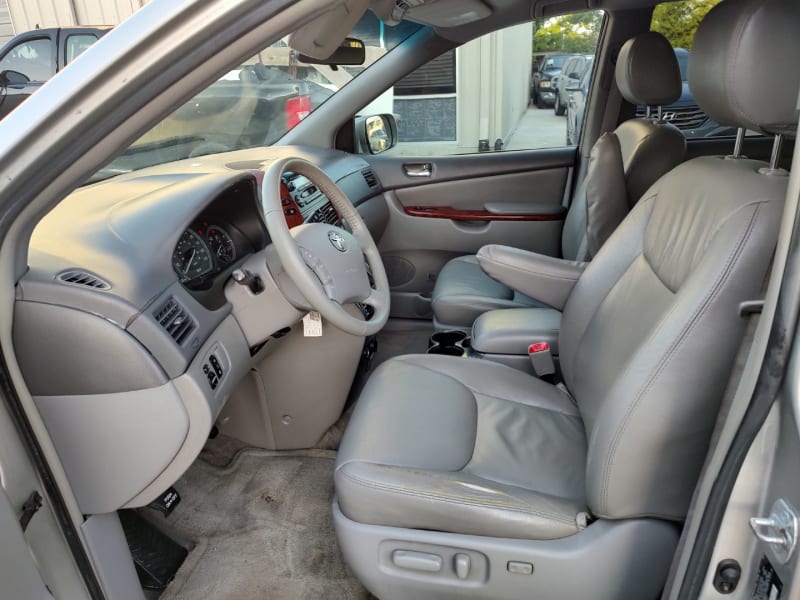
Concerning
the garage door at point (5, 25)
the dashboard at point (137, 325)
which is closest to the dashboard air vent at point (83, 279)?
the dashboard at point (137, 325)

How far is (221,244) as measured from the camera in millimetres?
1668

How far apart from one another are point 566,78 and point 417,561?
266 centimetres

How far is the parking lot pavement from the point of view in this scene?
3.09m

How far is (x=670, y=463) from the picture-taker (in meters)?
1.05

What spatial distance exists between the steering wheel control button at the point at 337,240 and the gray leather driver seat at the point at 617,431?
370 mm

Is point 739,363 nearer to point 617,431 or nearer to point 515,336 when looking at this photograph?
point 617,431

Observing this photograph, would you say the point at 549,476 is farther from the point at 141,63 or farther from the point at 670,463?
the point at 141,63

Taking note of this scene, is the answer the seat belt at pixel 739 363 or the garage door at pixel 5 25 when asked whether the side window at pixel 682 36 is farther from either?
the garage door at pixel 5 25

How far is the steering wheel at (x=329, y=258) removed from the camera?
1.39 m

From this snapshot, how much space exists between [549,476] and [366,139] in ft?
7.12

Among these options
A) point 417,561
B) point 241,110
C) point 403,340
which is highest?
point 241,110

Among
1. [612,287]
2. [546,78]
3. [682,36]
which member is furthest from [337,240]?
[546,78]

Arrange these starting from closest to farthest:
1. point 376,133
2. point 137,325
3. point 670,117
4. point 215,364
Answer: point 137,325 → point 215,364 → point 670,117 → point 376,133

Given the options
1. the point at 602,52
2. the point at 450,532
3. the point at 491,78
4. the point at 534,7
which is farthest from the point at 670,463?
the point at 491,78
